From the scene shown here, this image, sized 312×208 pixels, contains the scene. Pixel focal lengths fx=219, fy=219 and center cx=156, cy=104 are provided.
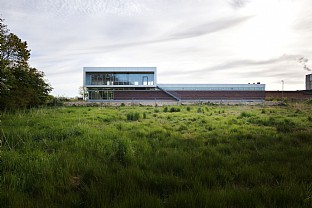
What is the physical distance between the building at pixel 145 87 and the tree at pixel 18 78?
85.0 feet

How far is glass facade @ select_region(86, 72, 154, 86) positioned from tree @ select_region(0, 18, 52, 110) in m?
26.4

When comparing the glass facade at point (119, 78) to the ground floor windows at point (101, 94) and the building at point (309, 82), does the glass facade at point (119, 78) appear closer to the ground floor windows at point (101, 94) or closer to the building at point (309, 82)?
the ground floor windows at point (101, 94)

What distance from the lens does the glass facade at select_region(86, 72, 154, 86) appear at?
188 ft

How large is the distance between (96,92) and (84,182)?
5414cm

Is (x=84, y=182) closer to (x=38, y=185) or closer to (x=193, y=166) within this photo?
(x=38, y=185)

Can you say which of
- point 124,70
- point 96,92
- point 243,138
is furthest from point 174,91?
point 243,138

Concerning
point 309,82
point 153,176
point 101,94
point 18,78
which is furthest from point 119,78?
point 309,82

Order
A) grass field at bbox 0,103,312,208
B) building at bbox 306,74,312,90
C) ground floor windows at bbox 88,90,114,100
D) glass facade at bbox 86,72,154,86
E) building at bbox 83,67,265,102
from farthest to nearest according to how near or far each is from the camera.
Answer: building at bbox 306,74,312,90
glass facade at bbox 86,72,154,86
building at bbox 83,67,265,102
ground floor windows at bbox 88,90,114,100
grass field at bbox 0,103,312,208

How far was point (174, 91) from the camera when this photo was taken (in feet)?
188

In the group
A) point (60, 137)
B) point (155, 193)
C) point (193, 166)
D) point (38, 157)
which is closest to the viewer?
point (155, 193)

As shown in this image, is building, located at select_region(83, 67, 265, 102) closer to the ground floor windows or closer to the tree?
the ground floor windows

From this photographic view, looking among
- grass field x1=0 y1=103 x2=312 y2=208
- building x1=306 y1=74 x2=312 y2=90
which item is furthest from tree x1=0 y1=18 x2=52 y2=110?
building x1=306 y1=74 x2=312 y2=90

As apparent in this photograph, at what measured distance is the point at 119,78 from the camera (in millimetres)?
57719

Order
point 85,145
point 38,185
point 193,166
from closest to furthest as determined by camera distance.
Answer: point 38,185 → point 193,166 → point 85,145
